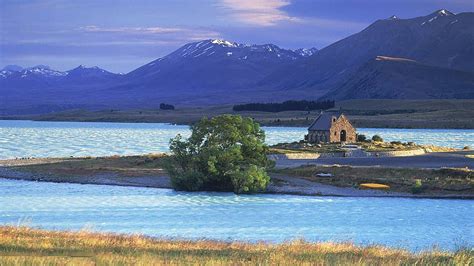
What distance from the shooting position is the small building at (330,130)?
106688 mm

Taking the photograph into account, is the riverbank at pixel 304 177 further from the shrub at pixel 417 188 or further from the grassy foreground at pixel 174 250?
the grassy foreground at pixel 174 250

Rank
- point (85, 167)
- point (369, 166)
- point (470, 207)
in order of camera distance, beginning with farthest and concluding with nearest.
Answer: point (85, 167), point (369, 166), point (470, 207)

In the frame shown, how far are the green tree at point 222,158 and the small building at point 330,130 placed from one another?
41370mm

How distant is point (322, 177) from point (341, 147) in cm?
→ 2954

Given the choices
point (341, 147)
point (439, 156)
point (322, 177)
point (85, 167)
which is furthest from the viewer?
point (341, 147)

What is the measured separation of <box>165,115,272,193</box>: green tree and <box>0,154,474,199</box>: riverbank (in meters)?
2.23

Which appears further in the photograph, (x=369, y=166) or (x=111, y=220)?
(x=369, y=166)

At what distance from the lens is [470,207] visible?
184ft

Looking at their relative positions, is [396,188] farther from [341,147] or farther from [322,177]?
[341,147]

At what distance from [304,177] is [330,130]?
37.1 m

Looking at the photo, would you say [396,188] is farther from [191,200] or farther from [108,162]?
[108,162]

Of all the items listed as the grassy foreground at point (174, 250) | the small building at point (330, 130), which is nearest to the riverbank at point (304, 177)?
the small building at point (330, 130)

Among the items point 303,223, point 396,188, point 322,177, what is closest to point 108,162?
point 322,177

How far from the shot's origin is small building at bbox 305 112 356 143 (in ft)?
350
